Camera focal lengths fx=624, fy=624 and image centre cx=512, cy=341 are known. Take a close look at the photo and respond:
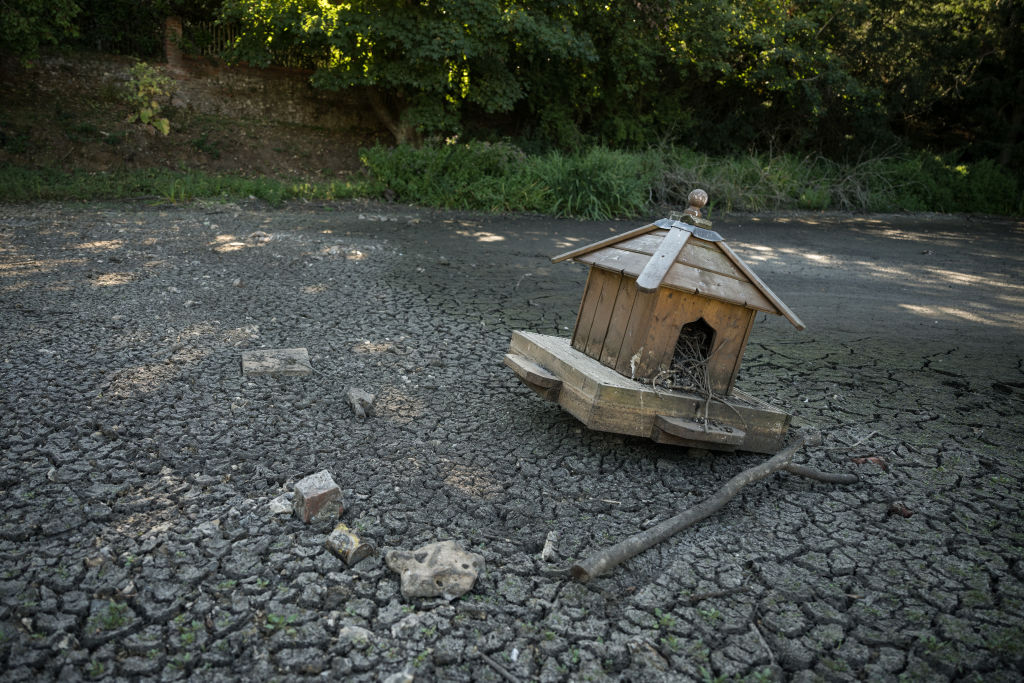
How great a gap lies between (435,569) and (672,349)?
1.55 metres

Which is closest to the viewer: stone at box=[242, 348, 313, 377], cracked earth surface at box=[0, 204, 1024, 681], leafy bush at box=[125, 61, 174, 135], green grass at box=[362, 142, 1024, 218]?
cracked earth surface at box=[0, 204, 1024, 681]

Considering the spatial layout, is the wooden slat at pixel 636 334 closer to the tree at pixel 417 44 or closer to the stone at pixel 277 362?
the stone at pixel 277 362

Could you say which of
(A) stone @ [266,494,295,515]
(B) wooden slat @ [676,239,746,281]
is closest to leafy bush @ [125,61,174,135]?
(A) stone @ [266,494,295,515]

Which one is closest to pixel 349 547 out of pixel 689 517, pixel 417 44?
pixel 689 517

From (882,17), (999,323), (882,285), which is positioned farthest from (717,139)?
(999,323)

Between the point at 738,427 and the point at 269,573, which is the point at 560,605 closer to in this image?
the point at 269,573

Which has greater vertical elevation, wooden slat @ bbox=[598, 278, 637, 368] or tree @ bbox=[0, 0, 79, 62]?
tree @ bbox=[0, 0, 79, 62]

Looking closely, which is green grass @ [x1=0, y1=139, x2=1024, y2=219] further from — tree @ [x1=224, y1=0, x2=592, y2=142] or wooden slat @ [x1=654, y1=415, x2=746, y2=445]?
wooden slat @ [x1=654, y1=415, x2=746, y2=445]

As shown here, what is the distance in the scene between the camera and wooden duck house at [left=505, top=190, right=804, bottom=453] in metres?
2.88

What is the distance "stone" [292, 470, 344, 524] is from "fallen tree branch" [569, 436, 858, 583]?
979 mm

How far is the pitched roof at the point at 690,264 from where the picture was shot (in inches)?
114

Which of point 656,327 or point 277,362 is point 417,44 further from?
point 656,327

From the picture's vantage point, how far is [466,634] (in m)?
2.03

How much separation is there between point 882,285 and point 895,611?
230 inches
